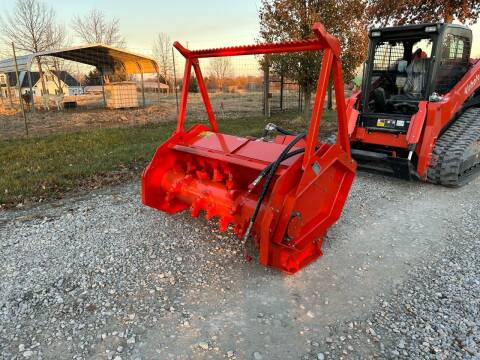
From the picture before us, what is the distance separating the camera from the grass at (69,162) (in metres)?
5.34

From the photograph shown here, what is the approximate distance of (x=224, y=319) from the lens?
8.93ft

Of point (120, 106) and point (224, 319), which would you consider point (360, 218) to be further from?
point (120, 106)

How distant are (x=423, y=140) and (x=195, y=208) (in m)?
3.65

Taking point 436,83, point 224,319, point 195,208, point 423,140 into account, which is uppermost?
point 436,83

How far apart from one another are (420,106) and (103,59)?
18.0 m

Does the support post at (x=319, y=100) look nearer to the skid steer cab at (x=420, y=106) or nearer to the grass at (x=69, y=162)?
the skid steer cab at (x=420, y=106)

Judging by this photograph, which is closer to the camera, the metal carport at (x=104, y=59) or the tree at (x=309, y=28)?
the tree at (x=309, y=28)

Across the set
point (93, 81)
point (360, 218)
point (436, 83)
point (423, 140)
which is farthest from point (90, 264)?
point (93, 81)

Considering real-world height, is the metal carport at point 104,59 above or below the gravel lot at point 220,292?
above

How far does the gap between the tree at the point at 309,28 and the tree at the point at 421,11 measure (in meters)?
4.66

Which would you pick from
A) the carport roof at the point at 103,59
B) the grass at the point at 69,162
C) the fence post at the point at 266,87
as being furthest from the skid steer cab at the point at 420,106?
the carport roof at the point at 103,59

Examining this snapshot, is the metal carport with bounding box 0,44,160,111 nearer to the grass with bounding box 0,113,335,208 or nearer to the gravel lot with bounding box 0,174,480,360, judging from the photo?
the grass with bounding box 0,113,335,208

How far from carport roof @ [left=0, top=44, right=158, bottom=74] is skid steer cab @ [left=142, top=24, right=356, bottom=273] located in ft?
43.8

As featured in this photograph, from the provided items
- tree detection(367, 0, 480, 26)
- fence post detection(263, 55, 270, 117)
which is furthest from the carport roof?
tree detection(367, 0, 480, 26)
